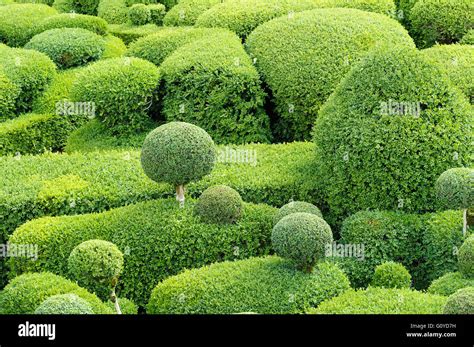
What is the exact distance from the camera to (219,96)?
47.9 ft

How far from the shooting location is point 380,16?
15742mm

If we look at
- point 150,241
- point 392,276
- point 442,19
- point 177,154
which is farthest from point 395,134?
point 442,19

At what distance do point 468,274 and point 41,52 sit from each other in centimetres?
1218

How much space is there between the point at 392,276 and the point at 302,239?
1391mm

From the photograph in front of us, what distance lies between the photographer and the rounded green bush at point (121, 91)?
48.7ft

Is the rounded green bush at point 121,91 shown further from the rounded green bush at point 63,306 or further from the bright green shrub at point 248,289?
the rounded green bush at point 63,306

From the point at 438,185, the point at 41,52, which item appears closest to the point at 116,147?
the point at 41,52

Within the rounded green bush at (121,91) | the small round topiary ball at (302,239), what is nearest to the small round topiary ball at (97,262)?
the small round topiary ball at (302,239)

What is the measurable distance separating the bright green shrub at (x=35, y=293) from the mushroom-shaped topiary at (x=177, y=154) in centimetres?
197

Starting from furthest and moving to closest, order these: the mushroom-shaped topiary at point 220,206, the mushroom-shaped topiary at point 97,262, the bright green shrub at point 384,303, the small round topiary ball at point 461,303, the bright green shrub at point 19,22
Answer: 1. the bright green shrub at point 19,22
2. the mushroom-shaped topiary at point 220,206
3. the mushroom-shaped topiary at point 97,262
4. the bright green shrub at point 384,303
5. the small round topiary ball at point 461,303

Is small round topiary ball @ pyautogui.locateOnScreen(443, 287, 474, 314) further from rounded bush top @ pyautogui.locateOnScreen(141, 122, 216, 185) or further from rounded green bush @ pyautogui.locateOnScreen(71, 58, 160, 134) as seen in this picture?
rounded green bush @ pyautogui.locateOnScreen(71, 58, 160, 134)

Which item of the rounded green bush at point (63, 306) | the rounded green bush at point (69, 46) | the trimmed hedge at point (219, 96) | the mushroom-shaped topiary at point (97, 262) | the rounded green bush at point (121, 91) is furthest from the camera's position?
the rounded green bush at point (69, 46)

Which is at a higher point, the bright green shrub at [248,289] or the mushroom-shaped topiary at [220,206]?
the mushroom-shaped topiary at [220,206]

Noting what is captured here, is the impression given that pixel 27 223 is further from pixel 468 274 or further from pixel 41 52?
pixel 41 52
